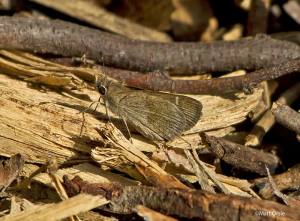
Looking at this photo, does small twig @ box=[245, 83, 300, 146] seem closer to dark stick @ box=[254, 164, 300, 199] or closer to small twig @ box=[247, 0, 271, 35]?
dark stick @ box=[254, 164, 300, 199]

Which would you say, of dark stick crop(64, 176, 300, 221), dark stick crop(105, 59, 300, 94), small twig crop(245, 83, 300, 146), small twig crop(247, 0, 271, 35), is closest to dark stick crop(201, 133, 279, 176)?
small twig crop(245, 83, 300, 146)

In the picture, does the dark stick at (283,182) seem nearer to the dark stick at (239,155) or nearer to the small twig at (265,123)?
the dark stick at (239,155)

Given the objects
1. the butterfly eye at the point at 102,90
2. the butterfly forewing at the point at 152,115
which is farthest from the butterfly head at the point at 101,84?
the butterfly forewing at the point at 152,115

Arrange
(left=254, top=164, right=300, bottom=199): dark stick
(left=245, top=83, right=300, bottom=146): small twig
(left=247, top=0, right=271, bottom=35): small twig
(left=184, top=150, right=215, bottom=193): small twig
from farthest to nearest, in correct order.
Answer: (left=247, top=0, right=271, bottom=35): small twig → (left=245, top=83, right=300, bottom=146): small twig → (left=254, top=164, right=300, bottom=199): dark stick → (left=184, top=150, right=215, bottom=193): small twig

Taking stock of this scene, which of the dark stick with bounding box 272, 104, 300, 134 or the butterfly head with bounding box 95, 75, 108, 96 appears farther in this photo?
the butterfly head with bounding box 95, 75, 108, 96

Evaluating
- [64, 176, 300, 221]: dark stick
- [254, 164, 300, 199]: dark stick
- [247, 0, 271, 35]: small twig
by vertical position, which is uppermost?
[247, 0, 271, 35]: small twig

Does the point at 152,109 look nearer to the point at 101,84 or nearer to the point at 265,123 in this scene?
the point at 101,84

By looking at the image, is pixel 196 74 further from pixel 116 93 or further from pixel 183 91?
pixel 116 93

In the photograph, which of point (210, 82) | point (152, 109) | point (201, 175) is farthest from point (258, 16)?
point (201, 175)
